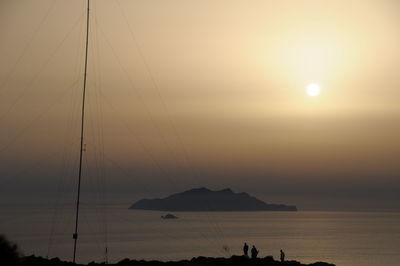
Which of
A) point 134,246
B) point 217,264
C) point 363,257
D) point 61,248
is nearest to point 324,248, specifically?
point 363,257

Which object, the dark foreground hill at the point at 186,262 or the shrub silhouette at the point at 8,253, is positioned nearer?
the shrub silhouette at the point at 8,253

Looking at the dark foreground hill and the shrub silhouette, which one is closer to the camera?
the shrub silhouette

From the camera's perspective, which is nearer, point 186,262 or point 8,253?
point 8,253

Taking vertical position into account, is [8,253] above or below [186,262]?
above

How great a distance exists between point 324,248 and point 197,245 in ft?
97.0

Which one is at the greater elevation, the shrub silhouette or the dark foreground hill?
the shrub silhouette

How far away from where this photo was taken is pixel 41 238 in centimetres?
17312

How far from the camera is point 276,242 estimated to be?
18012 cm

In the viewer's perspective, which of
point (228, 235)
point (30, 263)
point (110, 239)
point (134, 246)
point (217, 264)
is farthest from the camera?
point (228, 235)

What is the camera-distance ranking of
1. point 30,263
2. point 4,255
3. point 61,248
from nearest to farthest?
point 4,255 → point 30,263 → point 61,248

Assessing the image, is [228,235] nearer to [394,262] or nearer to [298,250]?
[298,250]

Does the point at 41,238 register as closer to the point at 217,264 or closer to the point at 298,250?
the point at 298,250

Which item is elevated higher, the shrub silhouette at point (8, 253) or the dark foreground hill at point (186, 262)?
the shrub silhouette at point (8, 253)

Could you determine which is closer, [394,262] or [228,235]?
[394,262]
